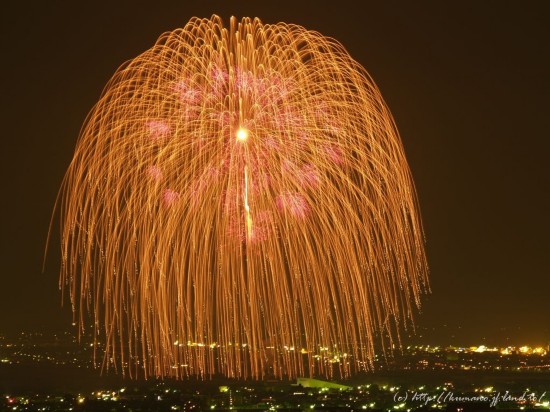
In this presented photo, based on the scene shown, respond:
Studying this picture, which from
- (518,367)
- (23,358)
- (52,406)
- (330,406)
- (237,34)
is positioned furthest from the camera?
(23,358)

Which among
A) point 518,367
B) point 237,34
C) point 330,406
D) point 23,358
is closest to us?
point 237,34

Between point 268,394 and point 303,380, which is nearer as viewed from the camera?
point 268,394

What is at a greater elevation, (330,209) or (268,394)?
(330,209)

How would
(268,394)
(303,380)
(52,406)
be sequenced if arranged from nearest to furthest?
1. (52,406)
2. (268,394)
3. (303,380)

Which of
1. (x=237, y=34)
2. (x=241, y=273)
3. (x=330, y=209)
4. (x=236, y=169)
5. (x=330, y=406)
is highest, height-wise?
(x=237, y=34)

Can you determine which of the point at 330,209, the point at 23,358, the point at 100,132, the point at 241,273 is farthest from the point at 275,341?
the point at 23,358

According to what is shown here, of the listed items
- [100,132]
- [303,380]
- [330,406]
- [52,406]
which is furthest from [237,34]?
[303,380]

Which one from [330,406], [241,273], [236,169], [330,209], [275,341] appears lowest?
[330,406]

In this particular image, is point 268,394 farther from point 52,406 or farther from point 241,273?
point 241,273

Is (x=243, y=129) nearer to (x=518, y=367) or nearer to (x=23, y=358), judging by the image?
(x=518, y=367)
